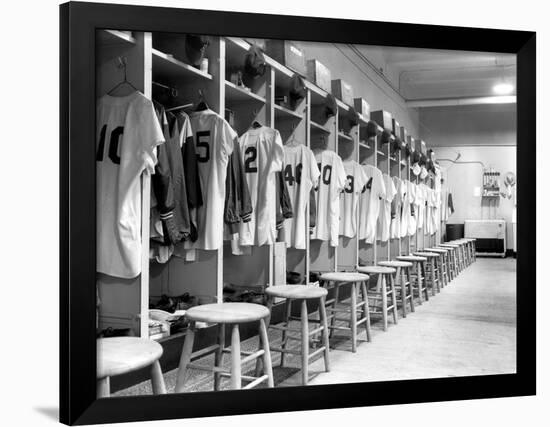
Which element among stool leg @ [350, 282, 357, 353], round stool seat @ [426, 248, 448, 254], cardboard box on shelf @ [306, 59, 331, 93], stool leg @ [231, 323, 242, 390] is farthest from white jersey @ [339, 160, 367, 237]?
stool leg @ [231, 323, 242, 390]

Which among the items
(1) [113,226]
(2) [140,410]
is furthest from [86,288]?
(2) [140,410]

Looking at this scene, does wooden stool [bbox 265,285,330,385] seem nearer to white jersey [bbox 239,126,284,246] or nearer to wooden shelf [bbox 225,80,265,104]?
white jersey [bbox 239,126,284,246]

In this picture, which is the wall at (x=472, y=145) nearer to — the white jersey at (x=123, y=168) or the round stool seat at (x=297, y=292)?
the round stool seat at (x=297, y=292)

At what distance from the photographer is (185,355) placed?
2.59m

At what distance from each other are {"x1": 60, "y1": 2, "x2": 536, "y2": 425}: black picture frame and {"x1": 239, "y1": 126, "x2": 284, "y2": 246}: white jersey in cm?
115

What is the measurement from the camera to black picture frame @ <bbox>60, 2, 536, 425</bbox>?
2396 millimetres

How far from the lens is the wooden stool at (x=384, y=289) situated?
3877 mm

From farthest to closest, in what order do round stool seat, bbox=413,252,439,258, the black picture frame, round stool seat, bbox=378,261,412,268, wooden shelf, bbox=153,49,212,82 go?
round stool seat, bbox=378,261,412,268, round stool seat, bbox=413,252,439,258, wooden shelf, bbox=153,49,212,82, the black picture frame

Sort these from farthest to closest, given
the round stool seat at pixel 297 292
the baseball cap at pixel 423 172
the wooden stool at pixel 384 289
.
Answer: the wooden stool at pixel 384 289, the baseball cap at pixel 423 172, the round stool seat at pixel 297 292

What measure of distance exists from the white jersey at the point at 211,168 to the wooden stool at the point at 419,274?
3.95 ft

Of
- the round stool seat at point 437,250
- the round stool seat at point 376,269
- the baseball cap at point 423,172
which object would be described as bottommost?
the round stool seat at point 376,269

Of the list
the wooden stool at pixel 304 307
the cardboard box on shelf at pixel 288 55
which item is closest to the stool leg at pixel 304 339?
the wooden stool at pixel 304 307

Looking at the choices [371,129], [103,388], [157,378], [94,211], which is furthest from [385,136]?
[103,388]

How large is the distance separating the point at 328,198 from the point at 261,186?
0.53 m
